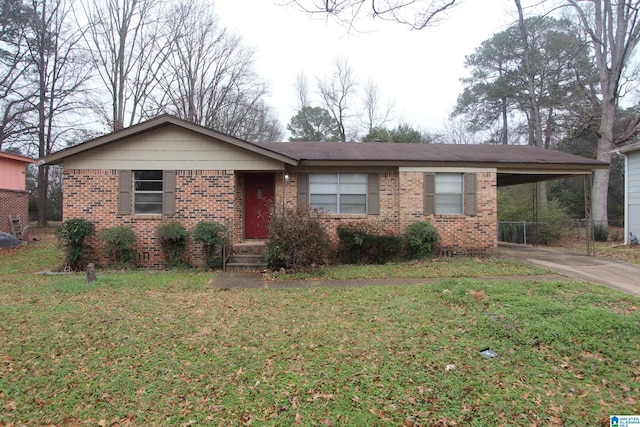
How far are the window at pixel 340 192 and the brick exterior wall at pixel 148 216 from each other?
250 centimetres

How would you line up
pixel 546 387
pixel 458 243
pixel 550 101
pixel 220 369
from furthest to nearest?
pixel 550 101 < pixel 458 243 < pixel 220 369 < pixel 546 387

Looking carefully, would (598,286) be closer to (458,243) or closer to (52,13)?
(458,243)

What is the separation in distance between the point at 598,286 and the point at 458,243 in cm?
431

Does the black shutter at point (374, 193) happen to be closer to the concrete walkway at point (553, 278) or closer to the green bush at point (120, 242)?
the concrete walkway at point (553, 278)

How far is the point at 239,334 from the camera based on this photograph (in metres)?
4.81

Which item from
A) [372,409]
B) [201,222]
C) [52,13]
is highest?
[52,13]

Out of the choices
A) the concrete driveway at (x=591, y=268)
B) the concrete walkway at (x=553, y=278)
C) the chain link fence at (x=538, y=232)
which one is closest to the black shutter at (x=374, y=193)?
the concrete walkway at (x=553, y=278)

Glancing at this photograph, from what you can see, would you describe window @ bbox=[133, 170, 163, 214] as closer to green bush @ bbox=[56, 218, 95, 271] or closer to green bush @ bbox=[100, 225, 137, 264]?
green bush @ bbox=[100, 225, 137, 264]

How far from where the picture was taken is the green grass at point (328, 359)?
121 inches

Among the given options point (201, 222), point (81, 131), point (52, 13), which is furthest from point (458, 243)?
point (52, 13)

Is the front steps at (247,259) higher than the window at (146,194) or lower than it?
lower

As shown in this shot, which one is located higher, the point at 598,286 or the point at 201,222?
the point at 201,222

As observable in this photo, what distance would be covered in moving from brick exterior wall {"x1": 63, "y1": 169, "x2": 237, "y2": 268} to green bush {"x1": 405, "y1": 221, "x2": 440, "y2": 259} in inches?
204

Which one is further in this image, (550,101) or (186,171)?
(550,101)
